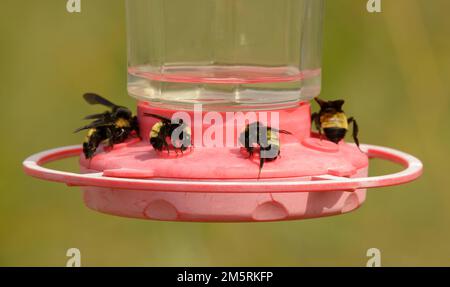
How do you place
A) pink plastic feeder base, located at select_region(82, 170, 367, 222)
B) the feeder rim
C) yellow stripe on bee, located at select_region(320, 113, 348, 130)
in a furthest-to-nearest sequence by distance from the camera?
1. yellow stripe on bee, located at select_region(320, 113, 348, 130)
2. pink plastic feeder base, located at select_region(82, 170, 367, 222)
3. the feeder rim

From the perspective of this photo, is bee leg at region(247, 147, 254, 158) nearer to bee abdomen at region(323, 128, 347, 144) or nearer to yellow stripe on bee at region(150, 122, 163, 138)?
yellow stripe on bee at region(150, 122, 163, 138)

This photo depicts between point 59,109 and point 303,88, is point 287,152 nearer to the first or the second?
point 303,88

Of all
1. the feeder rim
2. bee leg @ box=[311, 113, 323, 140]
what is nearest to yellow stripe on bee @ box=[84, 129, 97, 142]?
the feeder rim

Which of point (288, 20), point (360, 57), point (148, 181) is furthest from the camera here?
point (360, 57)

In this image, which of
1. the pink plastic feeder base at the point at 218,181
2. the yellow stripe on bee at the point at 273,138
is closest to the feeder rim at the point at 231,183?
the pink plastic feeder base at the point at 218,181

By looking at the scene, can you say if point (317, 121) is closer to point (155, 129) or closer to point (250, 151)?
point (250, 151)

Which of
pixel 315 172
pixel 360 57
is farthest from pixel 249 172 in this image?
pixel 360 57

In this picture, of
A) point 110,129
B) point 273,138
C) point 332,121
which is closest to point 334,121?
point 332,121

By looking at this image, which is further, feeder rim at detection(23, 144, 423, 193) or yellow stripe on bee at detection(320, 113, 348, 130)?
yellow stripe on bee at detection(320, 113, 348, 130)
